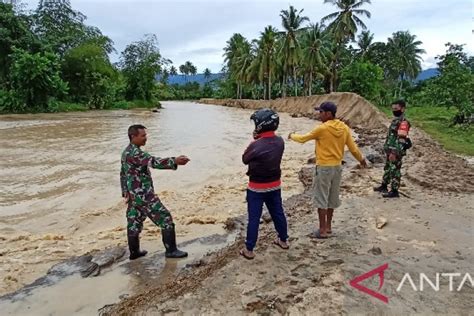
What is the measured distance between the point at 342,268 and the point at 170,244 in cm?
207

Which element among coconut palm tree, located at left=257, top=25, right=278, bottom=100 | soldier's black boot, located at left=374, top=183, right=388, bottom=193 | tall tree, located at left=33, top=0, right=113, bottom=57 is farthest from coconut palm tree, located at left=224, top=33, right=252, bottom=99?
soldier's black boot, located at left=374, top=183, right=388, bottom=193

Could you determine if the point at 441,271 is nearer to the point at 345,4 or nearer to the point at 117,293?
the point at 117,293

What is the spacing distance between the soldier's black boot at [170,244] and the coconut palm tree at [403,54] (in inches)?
2147

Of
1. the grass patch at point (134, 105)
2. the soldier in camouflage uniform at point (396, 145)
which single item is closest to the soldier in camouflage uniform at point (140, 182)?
the soldier in camouflage uniform at point (396, 145)

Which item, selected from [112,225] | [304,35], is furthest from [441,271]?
[304,35]

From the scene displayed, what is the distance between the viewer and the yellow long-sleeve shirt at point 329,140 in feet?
14.9

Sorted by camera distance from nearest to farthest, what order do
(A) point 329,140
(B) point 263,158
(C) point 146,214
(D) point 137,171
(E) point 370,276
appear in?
(E) point 370,276, (B) point 263,158, (D) point 137,171, (C) point 146,214, (A) point 329,140

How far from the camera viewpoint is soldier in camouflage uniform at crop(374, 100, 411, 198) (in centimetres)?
597

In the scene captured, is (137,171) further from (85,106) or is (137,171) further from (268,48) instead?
(268,48)

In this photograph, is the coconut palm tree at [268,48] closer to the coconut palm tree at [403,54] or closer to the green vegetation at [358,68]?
the green vegetation at [358,68]

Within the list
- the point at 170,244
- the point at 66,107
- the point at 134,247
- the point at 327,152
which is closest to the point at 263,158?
the point at 327,152

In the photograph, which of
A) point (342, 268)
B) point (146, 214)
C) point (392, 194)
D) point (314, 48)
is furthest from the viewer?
point (314, 48)

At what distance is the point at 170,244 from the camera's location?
4727mm

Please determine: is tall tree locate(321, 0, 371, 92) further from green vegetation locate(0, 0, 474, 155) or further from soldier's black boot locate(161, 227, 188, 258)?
soldier's black boot locate(161, 227, 188, 258)
